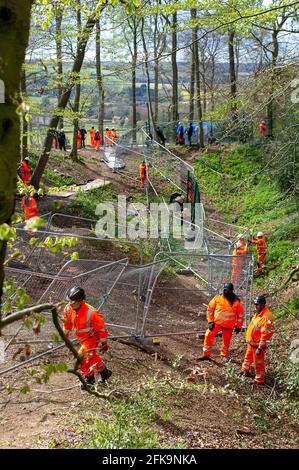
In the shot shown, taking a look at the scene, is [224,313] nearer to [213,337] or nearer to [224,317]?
[224,317]

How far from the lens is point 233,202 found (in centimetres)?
2167

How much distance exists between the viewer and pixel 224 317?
9055 millimetres

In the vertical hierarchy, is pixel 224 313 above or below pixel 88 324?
below

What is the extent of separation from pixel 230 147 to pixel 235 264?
56.9 feet

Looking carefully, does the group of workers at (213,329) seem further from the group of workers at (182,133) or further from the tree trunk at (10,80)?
the group of workers at (182,133)

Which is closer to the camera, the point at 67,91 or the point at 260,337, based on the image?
the point at 260,337

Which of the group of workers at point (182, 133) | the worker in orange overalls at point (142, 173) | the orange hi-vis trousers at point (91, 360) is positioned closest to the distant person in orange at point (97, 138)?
the group of workers at point (182, 133)

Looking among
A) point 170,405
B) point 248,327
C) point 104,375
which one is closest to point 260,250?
point 248,327

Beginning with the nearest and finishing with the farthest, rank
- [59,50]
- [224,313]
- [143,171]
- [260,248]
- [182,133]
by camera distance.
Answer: [224,313], [260,248], [59,50], [143,171], [182,133]

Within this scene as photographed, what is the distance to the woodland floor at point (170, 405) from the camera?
611cm

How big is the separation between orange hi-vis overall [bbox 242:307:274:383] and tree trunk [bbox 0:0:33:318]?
6759mm

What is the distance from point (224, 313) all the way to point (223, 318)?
0.10m

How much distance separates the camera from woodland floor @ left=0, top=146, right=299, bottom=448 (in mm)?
6113
